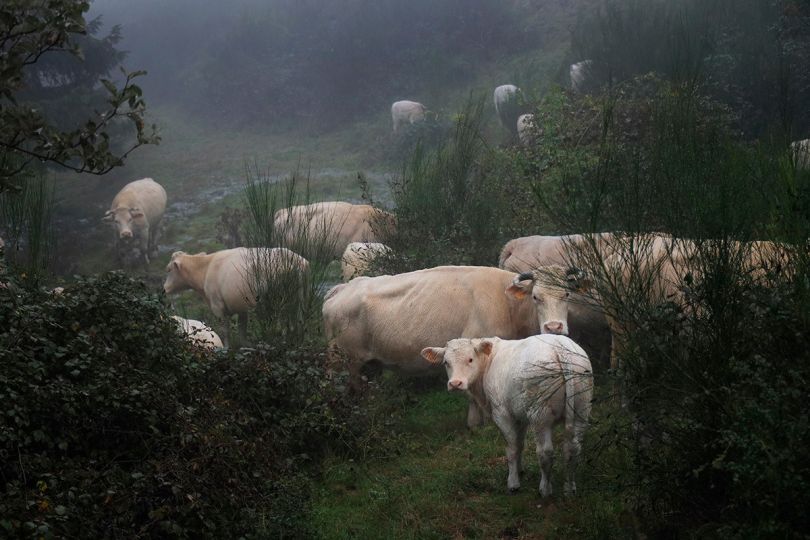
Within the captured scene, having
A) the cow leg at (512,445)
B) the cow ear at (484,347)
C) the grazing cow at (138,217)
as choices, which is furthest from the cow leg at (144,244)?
the cow leg at (512,445)

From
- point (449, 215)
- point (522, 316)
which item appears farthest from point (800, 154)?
point (449, 215)

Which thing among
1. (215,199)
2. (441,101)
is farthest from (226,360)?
(441,101)

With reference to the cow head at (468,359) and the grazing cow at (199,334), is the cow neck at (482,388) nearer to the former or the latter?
the cow head at (468,359)

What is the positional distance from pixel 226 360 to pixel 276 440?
2.80ft

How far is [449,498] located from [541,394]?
147 centimetres

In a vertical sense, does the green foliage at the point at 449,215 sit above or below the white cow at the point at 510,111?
below

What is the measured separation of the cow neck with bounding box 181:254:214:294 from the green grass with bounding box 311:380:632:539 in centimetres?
628

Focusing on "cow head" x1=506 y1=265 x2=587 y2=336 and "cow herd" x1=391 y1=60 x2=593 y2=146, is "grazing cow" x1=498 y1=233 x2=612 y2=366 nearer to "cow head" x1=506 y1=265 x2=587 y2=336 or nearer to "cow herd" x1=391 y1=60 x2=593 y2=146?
"cow head" x1=506 y1=265 x2=587 y2=336

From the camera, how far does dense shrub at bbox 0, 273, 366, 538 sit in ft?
17.0

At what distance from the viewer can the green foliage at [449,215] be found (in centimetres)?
1210

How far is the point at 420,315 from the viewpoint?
9523 mm

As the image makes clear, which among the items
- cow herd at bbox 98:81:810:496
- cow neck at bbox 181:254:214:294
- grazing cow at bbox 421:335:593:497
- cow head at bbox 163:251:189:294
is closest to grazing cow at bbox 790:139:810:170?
cow herd at bbox 98:81:810:496

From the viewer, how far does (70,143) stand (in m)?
4.20

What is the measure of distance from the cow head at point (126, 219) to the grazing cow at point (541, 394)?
44.8 feet
